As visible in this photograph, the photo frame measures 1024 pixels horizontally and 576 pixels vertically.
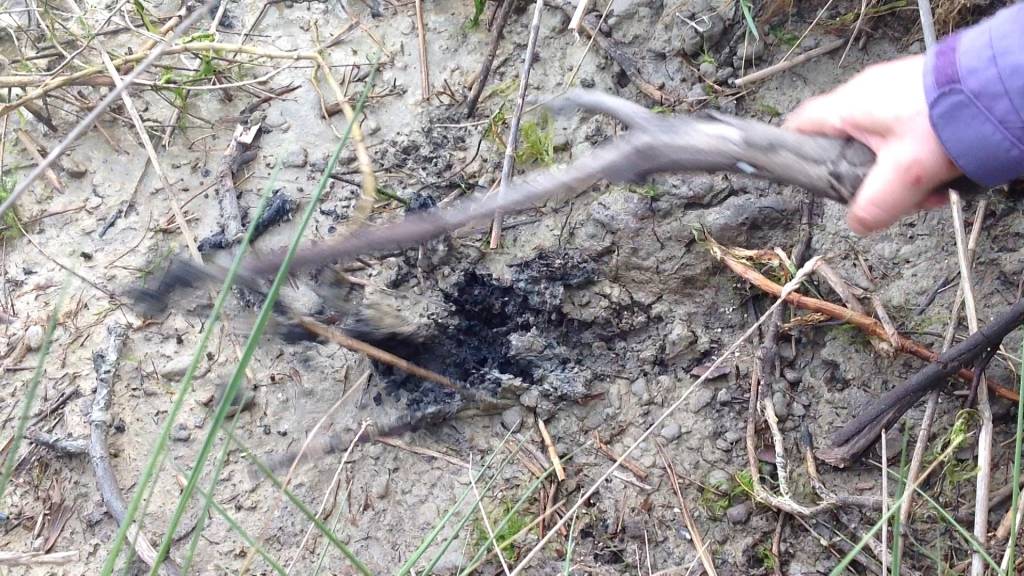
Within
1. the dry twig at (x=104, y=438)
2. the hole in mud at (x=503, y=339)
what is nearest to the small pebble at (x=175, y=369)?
the dry twig at (x=104, y=438)

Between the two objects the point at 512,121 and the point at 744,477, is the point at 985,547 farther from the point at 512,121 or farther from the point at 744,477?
the point at 512,121

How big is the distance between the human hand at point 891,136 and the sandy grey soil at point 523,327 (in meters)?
0.67

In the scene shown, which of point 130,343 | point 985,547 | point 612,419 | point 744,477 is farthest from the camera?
point 130,343

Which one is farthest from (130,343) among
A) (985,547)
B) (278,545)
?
(985,547)

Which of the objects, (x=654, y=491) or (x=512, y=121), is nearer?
(x=654, y=491)

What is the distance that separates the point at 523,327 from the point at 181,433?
89 centimetres

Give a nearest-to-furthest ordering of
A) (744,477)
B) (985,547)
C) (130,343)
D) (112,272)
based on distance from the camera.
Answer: (985,547), (744,477), (130,343), (112,272)

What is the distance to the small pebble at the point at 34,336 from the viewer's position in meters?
1.94

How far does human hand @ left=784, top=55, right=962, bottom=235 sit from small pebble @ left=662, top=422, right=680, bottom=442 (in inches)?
28.9

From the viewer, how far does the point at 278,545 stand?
64.1 inches

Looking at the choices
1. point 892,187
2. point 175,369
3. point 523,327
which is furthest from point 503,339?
point 892,187

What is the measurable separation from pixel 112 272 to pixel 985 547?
218 cm

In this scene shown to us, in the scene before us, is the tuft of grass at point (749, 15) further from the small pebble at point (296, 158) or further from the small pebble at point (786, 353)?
the small pebble at point (296, 158)

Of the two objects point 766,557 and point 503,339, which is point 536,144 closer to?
point 503,339
